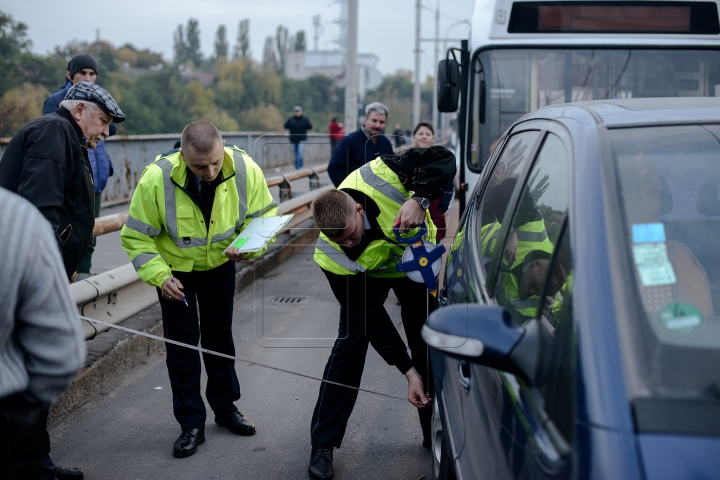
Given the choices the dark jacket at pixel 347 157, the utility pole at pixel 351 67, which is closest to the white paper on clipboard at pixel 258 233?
the dark jacket at pixel 347 157

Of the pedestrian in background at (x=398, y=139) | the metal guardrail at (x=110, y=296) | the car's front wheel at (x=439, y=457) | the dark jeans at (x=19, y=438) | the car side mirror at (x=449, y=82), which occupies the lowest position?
the car's front wheel at (x=439, y=457)

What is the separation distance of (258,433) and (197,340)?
644 mm

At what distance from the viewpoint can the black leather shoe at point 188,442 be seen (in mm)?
4211

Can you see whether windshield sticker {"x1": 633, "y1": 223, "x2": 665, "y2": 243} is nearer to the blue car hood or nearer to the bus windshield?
the blue car hood

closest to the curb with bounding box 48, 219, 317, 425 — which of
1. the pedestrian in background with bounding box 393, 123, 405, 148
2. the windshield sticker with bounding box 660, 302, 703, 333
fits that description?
the pedestrian in background with bounding box 393, 123, 405, 148

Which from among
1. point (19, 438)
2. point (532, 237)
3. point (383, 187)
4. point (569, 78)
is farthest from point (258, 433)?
point (569, 78)

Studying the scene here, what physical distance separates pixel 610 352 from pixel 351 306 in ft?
7.64

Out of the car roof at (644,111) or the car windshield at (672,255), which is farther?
the car roof at (644,111)

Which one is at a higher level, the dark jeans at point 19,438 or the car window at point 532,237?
the car window at point 532,237

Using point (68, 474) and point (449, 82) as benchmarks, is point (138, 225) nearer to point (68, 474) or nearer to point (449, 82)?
point (68, 474)

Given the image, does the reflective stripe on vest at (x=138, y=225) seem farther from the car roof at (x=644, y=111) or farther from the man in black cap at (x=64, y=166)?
the car roof at (x=644, y=111)

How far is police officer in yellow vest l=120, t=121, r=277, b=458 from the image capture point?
4.09 meters

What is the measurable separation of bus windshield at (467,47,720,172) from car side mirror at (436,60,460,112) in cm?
17

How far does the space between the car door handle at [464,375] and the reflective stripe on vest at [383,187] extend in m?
1.48
